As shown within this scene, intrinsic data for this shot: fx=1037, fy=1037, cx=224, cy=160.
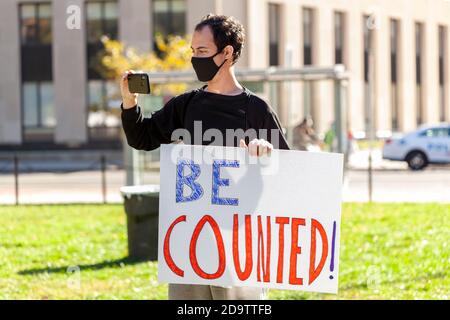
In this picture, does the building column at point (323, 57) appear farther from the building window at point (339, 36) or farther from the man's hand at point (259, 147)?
the man's hand at point (259, 147)

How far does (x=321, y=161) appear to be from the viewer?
181 inches

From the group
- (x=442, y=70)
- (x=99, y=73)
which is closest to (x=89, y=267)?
(x=99, y=73)

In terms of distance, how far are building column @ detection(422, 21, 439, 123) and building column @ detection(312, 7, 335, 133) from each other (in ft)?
35.6

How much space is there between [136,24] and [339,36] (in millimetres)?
11748

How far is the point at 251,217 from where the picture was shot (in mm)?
4648

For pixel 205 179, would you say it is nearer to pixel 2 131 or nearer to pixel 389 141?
pixel 389 141

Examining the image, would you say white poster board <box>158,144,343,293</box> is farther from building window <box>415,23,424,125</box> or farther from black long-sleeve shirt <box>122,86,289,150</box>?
building window <box>415,23,424,125</box>

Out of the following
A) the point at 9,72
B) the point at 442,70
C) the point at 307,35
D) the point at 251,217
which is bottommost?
the point at 251,217

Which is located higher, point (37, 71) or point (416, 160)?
point (37, 71)

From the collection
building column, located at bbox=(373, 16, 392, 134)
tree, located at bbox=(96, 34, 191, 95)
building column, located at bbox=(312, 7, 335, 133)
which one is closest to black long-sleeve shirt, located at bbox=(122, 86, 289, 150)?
tree, located at bbox=(96, 34, 191, 95)

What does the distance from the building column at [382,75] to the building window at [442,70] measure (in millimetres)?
7580

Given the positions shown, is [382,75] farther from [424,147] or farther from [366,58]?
[424,147]

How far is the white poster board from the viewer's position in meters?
4.61

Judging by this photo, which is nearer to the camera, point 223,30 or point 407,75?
point 223,30
